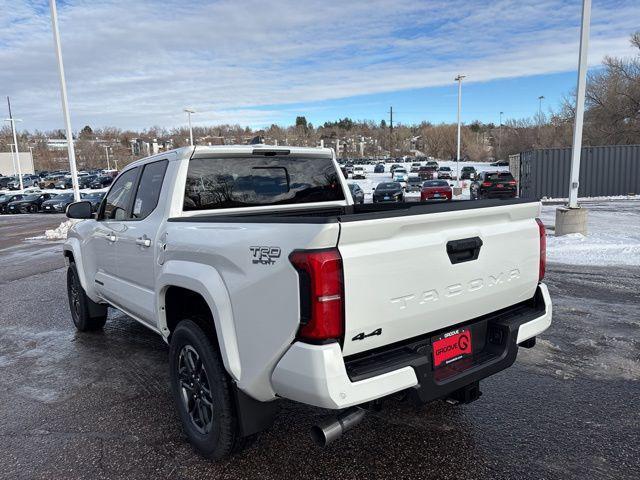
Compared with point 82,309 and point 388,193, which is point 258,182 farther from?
point 388,193

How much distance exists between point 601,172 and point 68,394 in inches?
1164

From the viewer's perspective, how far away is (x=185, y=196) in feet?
11.9

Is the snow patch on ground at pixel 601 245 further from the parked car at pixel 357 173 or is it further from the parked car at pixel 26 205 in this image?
the parked car at pixel 357 173

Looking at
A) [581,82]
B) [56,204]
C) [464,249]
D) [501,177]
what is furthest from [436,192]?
[56,204]

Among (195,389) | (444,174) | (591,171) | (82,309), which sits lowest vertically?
(444,174)

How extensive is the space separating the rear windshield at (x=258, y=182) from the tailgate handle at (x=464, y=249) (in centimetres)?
185

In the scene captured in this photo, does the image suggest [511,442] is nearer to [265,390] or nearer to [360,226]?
[265,390]

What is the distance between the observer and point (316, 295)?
217 cm

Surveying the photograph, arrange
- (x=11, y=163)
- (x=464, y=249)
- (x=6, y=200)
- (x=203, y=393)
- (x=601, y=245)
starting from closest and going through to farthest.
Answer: (x=464, y=249) → (x=203, y=393) → (x=601, y=245) → (x=6, y=200) → (x=11, y=163)

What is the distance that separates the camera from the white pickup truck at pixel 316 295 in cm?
222

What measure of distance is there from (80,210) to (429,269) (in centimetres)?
389

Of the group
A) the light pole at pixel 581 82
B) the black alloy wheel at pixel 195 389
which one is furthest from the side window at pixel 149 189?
the light pole at pixel 581 82

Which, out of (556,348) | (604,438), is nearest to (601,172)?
(556,348)

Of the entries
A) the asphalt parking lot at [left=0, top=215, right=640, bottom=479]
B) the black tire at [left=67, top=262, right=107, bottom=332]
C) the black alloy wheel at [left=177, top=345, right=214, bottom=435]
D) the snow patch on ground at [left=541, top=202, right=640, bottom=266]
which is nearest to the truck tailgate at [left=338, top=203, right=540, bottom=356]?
the asphalt parking lot at [left=0, top=215, right=640, bottom=479]
